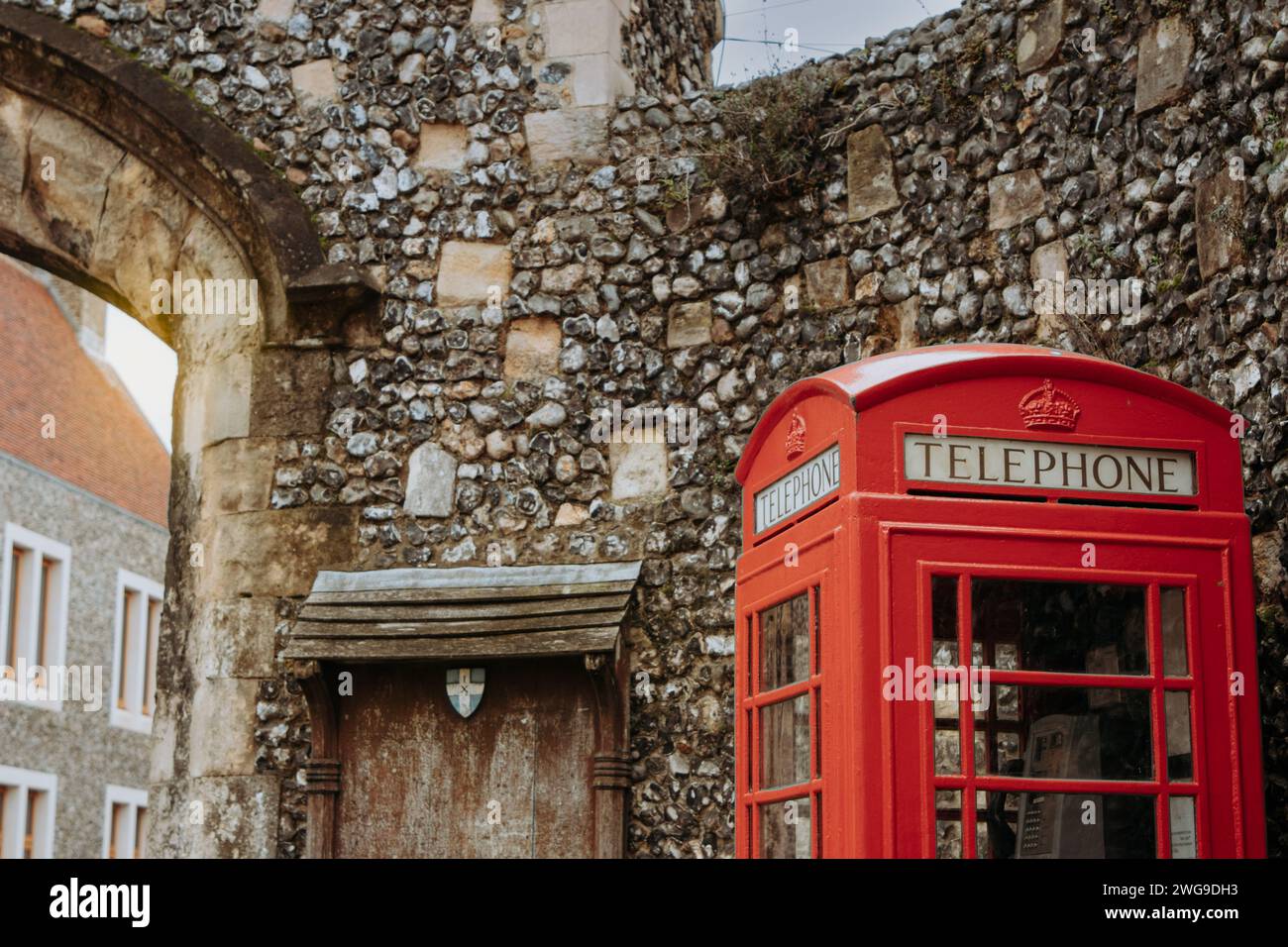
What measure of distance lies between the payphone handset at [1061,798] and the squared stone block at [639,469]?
3.57m

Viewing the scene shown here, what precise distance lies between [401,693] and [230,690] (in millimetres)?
817

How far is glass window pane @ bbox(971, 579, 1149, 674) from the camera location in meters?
4.48

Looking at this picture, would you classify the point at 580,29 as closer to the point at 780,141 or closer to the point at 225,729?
the point at 780,141

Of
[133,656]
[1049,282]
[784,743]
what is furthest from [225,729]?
[133,656]

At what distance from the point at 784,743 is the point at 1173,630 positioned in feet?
3.54

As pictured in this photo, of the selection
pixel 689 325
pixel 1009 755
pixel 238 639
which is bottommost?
pixel 1009 755

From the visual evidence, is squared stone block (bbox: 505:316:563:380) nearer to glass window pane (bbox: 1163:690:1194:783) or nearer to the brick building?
glass window pane (bbox: 1163:690:1194:783)

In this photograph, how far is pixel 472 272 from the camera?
8.26 metres

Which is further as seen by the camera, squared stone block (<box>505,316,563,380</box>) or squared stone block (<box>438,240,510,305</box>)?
squared stone block (<box>438,240,510,305</box>)

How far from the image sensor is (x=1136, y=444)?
4.72 metres

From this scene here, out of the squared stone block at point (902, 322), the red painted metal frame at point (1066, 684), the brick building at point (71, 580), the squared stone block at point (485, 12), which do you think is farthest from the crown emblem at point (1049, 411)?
the brick building at point (71, 580)

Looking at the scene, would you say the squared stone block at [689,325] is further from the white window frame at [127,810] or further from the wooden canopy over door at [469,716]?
the white window frame at [127,810]

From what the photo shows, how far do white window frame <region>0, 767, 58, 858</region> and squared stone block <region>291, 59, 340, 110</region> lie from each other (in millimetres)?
14456

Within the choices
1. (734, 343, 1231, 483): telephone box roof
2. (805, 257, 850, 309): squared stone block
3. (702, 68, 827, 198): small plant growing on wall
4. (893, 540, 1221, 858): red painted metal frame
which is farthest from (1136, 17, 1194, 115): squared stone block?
(893, 540, 1221, 858): red painted metal frame
